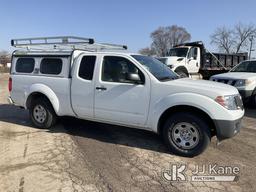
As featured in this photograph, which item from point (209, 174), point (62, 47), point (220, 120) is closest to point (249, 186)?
point (209, 174)

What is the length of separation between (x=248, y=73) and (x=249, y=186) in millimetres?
7097

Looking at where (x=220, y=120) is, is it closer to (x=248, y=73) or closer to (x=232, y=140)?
(x=232, y=140)

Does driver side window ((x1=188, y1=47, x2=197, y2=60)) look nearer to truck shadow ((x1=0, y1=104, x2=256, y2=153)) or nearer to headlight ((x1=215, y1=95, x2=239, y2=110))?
truck shadow ((x1=0, y1=104, x2=256, y2=153))

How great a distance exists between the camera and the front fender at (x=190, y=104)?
4922 mm

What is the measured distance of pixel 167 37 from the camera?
299ft

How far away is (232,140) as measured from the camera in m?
6.23

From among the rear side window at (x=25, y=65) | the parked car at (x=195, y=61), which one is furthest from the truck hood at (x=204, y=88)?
the parked car at (x=195, y=61)

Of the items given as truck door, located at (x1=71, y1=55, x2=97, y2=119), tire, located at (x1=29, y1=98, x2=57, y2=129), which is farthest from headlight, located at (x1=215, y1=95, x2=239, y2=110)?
tire, located at (x1=29, y1=98, x2=57, y2=129)

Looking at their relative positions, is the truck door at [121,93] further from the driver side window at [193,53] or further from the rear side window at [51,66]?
the driver side window at [193,53]

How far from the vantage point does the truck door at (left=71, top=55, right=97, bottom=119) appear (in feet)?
20.3

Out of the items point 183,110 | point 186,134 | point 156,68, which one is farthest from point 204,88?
point 156,68

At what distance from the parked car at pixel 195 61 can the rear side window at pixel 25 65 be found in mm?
9287

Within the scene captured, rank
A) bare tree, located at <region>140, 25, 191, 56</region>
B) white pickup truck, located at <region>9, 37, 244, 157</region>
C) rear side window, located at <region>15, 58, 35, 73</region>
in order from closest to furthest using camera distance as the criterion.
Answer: white pickup truck, located at <region>9, 37, 244, 157</region>
rear side window, located at <region>15, 58, 35, 73</region>
bare tree, located at <region>140, 25, 191, 56</region>

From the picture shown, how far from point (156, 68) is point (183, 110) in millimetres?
1144
